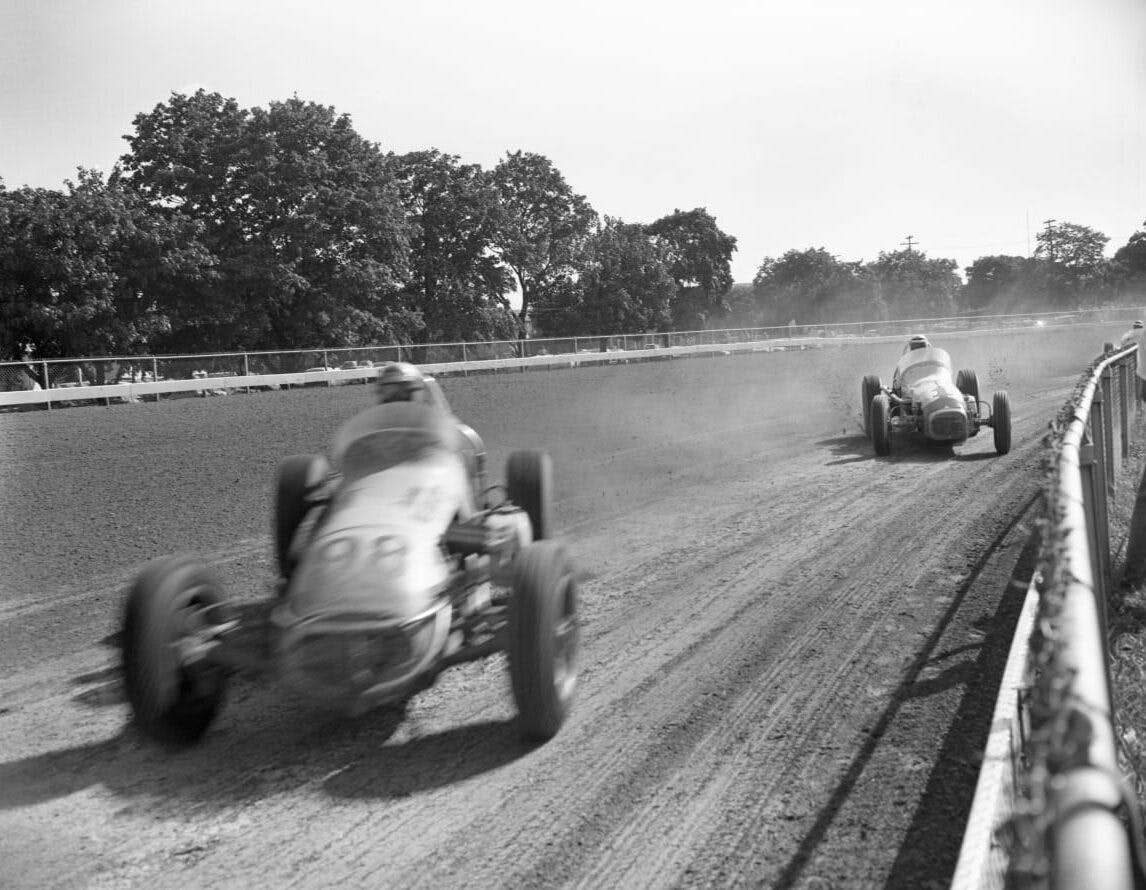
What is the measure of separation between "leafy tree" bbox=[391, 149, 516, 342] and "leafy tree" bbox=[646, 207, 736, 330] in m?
24.7

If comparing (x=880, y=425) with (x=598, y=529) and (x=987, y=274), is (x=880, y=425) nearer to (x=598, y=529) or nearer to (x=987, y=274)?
(x=598, y=529)

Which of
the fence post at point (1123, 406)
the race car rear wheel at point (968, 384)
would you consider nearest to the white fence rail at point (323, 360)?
the race car rear wheel at point (968, 384)

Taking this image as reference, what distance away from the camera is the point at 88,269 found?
3098cm

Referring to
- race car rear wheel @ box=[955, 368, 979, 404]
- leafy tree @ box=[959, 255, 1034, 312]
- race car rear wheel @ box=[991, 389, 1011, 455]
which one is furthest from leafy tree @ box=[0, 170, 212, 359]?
leafy tree @ box=[959, 255, 1034, 312]

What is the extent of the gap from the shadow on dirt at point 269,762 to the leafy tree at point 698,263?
70.7 metres

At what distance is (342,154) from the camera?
41.8 meters

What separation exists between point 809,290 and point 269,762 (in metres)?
101

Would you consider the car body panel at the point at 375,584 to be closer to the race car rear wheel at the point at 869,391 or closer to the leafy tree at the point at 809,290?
the race car rear wheel at the point at 869,391

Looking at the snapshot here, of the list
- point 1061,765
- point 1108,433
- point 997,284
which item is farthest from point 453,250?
point 997,284

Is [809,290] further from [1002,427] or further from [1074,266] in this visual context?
[1002,427]

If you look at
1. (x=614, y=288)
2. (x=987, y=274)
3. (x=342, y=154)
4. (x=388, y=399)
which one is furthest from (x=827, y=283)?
(x=388, y=399)

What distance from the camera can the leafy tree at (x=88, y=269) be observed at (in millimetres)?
29811

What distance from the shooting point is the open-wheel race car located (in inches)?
166

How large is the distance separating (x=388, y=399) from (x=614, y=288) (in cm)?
5858
